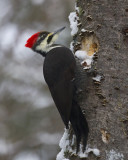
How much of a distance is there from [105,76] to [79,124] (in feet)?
1.53

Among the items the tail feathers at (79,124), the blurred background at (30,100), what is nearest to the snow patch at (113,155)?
the tail feathers at (79,124)

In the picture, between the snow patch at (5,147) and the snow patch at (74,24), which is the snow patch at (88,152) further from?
the snow patch at (5,147)

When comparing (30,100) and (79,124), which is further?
(30,100)

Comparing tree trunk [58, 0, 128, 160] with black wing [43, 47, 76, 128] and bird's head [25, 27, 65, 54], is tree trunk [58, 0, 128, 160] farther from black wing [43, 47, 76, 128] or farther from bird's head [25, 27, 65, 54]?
bird's head [25, 27, 65, 54]

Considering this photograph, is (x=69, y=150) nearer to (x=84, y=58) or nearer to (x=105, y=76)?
(x=105, y=76)

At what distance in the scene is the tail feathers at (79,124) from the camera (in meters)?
2.88

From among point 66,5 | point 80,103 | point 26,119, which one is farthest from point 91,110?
point 66,5

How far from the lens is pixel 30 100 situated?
6555 mm

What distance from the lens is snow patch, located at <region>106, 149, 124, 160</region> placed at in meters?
2.70

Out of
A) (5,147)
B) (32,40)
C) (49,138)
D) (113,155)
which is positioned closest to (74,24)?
(32,40)

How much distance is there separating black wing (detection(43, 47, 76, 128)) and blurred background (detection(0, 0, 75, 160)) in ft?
9.21

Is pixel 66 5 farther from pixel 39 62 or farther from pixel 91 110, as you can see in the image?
pixel 91 110

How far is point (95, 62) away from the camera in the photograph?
10.4 feet

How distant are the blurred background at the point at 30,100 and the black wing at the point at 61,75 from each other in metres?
2.81
